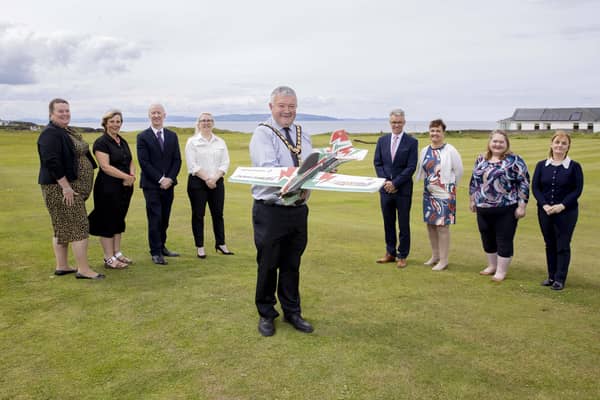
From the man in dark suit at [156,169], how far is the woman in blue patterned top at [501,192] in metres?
4.63

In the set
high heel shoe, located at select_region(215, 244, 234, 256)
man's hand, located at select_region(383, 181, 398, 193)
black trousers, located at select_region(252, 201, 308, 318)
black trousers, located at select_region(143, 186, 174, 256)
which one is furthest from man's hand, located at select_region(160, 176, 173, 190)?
man's hand, located at select_region(383, 181, 398, 193)

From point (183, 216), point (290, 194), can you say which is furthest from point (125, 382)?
point (183, 216)

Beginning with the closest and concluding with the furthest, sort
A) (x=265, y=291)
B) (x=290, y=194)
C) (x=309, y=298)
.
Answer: (x=290, y=194) → (x=265, y=291) → (x=309, y=298)

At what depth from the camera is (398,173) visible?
283 inches

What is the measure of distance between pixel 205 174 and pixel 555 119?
4257 inches

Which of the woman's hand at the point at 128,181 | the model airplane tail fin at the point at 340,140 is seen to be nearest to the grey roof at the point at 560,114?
the woman's hand at the point at 128,181

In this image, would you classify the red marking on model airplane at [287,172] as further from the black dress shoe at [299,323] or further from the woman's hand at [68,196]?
the woman's hand at [68,196]

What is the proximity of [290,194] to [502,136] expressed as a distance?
3626 mm

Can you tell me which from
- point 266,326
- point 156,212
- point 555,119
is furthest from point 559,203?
point 555,119

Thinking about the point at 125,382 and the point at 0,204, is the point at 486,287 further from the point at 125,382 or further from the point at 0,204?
the point at 0,204

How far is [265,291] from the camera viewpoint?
4742 millimetres

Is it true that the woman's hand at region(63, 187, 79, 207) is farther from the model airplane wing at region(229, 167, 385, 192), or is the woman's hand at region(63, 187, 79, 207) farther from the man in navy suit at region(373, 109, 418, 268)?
the man in navy suit at region(373, 109, 418, 268)

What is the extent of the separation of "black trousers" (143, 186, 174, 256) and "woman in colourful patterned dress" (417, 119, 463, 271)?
408 cm

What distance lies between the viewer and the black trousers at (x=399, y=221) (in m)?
7.18
